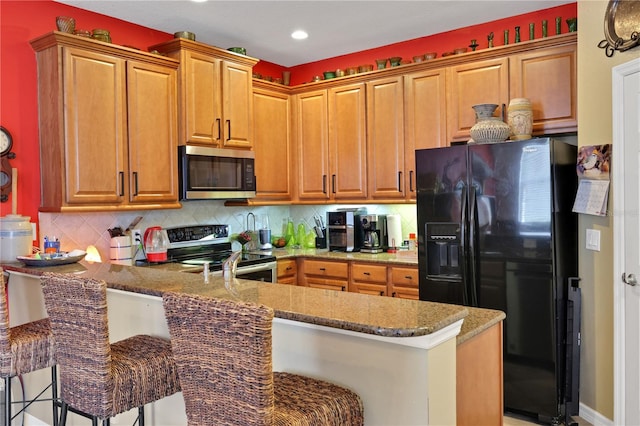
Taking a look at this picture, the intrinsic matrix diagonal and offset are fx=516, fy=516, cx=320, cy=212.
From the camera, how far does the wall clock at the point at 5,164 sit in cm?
319

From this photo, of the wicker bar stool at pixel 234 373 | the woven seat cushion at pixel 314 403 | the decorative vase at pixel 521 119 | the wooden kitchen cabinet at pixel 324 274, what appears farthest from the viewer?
the wooden kitchen cabinet at pixel 324 274

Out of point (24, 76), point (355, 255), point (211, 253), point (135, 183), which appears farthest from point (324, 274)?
point (24, 76)

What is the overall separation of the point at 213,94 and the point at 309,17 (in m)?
0.95

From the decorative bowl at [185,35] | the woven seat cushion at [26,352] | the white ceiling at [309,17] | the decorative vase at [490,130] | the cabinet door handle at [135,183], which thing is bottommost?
the woven seat cushion at [26,352]

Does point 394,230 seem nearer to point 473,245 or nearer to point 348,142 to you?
point 348,142

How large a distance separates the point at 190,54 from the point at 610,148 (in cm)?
290

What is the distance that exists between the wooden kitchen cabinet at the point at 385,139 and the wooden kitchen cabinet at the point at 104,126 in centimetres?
163

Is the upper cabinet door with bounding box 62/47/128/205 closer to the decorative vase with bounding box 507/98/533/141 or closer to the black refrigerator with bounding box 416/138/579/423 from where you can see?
the black refrigerator with bounding box 416/138/579/423

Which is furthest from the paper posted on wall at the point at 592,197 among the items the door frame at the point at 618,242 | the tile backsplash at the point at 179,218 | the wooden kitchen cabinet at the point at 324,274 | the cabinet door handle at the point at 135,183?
the cabinet door handle at the point at 135,183

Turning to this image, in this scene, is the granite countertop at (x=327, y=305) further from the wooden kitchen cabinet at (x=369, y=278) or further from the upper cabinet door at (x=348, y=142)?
the upper cabinet door at (x=348, y=142)

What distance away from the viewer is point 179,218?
4293 mm

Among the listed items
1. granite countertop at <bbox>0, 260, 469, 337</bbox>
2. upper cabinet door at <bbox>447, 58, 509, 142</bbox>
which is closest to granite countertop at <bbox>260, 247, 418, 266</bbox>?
upper cabinet door at <bbox>447, 58, 509, 142</bbox>

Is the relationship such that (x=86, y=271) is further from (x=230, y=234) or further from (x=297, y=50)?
(x=297, y=50)

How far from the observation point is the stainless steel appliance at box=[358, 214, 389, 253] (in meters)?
4.48
